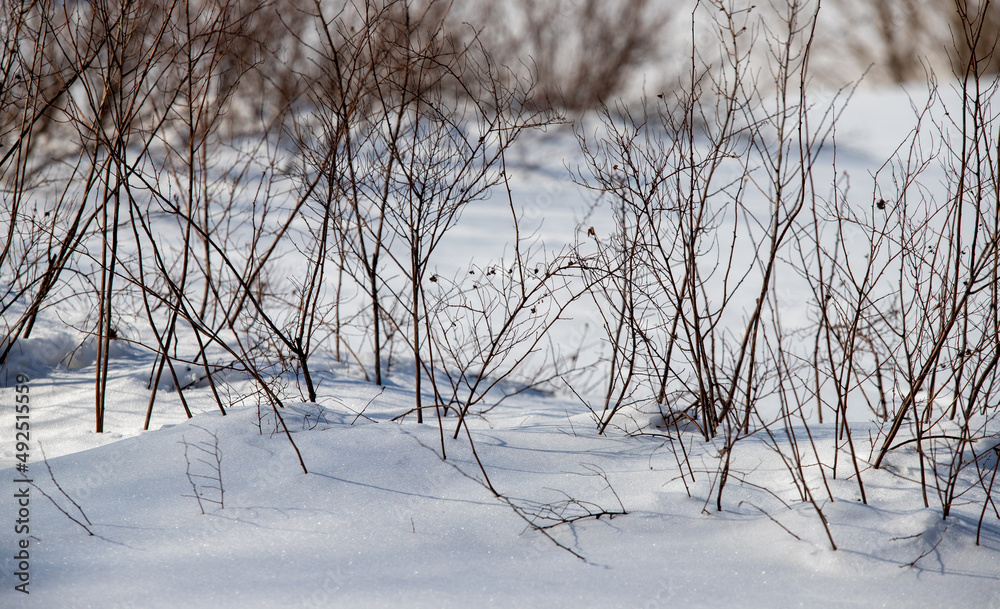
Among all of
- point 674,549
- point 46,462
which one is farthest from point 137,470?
point 674,549

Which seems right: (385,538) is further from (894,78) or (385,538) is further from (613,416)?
(894,78)

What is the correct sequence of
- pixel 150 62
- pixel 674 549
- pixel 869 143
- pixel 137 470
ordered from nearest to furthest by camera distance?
pixel 674 549, pixel 137 470, pixel 150 62, pixel 869 143

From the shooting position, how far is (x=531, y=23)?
14094 mm

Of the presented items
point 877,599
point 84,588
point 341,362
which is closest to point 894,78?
point 341,362

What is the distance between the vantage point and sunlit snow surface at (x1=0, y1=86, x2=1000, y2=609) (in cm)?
178

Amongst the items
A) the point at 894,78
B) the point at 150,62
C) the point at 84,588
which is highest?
the point at 894,78

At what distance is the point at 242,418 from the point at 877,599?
219 cm

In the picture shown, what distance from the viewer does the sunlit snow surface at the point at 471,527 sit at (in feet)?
5.83

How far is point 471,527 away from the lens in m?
2.05

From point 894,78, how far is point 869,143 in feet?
16.5

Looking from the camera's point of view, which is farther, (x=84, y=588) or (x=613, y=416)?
(x=613, y=416)

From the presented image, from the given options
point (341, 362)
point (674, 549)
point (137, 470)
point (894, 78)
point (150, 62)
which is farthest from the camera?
point (894, 78)

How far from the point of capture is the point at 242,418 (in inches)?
104

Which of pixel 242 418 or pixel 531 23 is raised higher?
pixel 531 23
